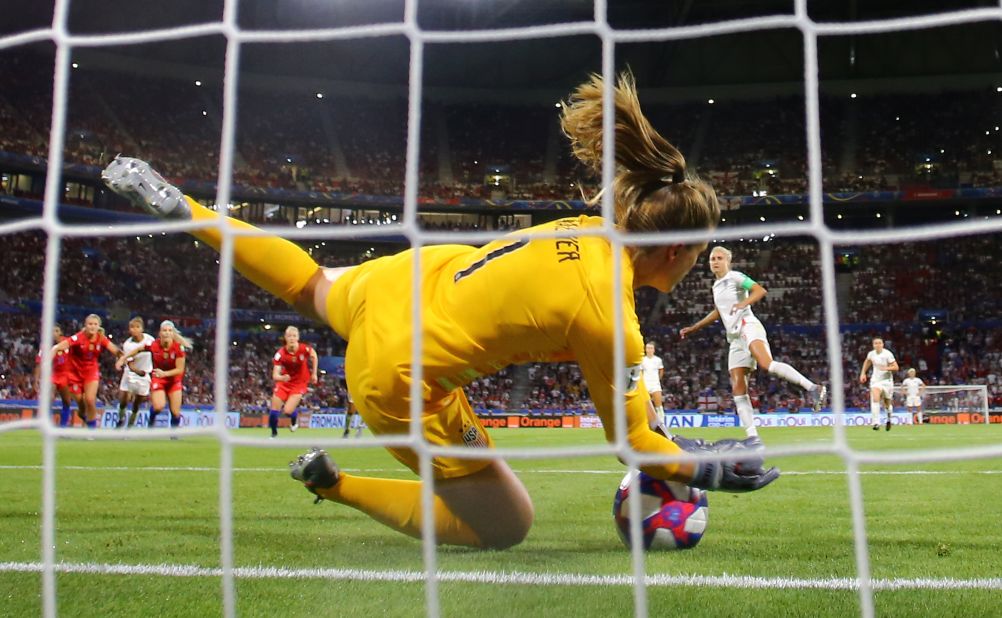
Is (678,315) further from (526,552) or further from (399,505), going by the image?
(399,505)

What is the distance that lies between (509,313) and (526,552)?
4.10 ft

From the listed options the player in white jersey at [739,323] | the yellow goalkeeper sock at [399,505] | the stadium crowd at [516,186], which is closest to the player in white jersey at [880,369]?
the player in white jersey at [739,323]

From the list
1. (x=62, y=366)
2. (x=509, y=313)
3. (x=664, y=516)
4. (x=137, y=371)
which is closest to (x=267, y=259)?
(x=509, y=313)

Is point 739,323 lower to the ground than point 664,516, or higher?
higher

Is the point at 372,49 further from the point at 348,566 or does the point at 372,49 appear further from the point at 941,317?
the point at 348,566

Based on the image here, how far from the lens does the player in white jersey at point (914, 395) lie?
1792 cm

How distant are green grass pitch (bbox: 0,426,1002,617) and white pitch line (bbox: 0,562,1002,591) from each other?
0.02 metres

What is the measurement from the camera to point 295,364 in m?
9.88

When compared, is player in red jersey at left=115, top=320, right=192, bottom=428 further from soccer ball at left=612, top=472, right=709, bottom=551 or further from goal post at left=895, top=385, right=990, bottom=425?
goal post at left=895, top=385, right=990, bottom=425

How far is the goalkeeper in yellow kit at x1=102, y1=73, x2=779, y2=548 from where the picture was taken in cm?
222

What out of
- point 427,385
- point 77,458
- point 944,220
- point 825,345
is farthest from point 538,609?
point 944,220

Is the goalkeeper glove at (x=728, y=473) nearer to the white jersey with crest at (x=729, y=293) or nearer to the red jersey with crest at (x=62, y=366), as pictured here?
the white jersey with crest at (x=729, y=293)

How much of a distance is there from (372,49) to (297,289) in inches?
969

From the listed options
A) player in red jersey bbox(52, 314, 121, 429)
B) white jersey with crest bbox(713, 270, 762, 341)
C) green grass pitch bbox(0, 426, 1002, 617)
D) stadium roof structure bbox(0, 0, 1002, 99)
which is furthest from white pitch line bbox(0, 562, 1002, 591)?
stadium roof structure bbox(0, 0, 1002, 99)
